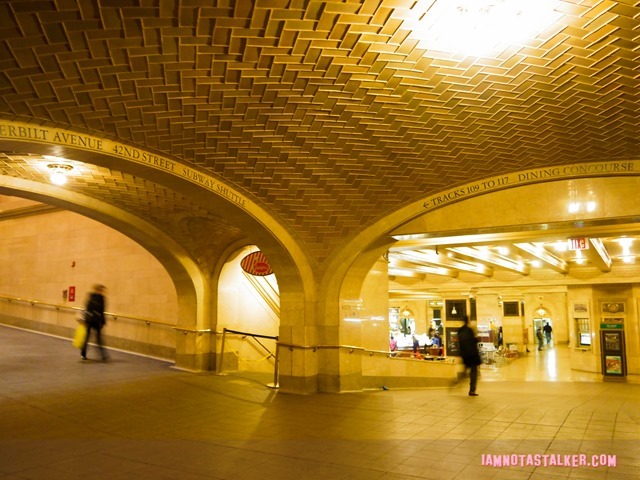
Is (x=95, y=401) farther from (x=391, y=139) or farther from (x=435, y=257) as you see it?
(x=435, y=257)

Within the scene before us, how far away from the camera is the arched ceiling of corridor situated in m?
4.40

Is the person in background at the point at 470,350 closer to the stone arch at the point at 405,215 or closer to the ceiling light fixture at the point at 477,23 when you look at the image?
the stone arch at the point at 405,215

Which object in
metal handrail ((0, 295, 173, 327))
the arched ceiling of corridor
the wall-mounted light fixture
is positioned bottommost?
metal handrail ((0, 295, 173, 327))

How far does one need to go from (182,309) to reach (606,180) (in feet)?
30.0

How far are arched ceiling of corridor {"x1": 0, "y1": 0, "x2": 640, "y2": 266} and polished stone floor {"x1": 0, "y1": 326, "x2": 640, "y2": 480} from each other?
3453 mm

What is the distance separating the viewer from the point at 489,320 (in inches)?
1035

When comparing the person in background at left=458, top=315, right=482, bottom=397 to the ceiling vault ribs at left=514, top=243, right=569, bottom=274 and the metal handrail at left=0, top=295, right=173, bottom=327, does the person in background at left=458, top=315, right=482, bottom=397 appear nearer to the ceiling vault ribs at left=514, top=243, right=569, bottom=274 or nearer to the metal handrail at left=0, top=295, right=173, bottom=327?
the ceiling vault ribs at left=514, top=243, right=569, bottom=274

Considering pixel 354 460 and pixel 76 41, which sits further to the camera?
pixel 354 460

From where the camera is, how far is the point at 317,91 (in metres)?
5.69

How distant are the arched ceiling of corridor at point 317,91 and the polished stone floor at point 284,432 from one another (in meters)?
3.45

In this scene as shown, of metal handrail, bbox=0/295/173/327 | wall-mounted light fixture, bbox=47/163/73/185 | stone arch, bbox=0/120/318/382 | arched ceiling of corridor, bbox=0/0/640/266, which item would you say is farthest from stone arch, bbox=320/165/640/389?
metal handrail, bbox=0/295/173/327

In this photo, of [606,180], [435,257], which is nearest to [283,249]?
[606,180]

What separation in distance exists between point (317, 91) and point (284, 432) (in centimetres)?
408

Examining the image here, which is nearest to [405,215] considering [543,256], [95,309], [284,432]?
[284,432]
